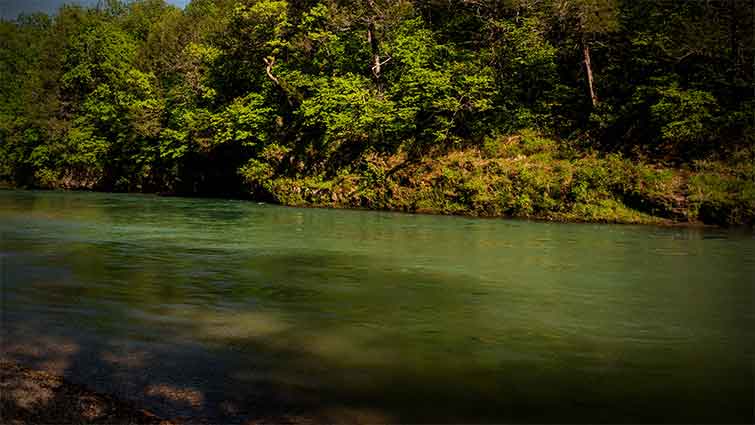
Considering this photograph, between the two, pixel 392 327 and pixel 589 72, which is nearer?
pixel 392 327

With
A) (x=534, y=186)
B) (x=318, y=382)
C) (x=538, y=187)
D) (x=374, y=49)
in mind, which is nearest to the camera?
(x=318, y=382)

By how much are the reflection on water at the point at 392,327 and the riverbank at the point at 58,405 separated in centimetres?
39

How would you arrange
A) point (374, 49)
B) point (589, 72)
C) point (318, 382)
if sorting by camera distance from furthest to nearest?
point (374, 49) < point (589, 72) < point (318, 382)

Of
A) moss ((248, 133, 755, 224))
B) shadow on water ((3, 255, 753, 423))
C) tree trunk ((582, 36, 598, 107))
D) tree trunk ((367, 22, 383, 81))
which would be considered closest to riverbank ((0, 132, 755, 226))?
moss ((248, 133, 755, 224))

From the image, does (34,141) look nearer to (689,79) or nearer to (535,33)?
(535,33)

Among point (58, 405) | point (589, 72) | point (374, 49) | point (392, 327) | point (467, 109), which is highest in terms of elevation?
point (374, 49)

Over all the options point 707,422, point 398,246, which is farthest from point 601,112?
point 707,422

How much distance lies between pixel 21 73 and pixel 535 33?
70.5 metres

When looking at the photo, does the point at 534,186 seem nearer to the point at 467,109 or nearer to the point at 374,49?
the point at 467,109

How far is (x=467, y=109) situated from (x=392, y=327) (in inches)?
1084

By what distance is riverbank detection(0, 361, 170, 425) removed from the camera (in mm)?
4848

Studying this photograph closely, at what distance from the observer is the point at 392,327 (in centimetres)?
875

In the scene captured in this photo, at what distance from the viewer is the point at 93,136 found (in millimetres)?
59688

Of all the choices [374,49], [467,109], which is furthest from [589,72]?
[374,49]
